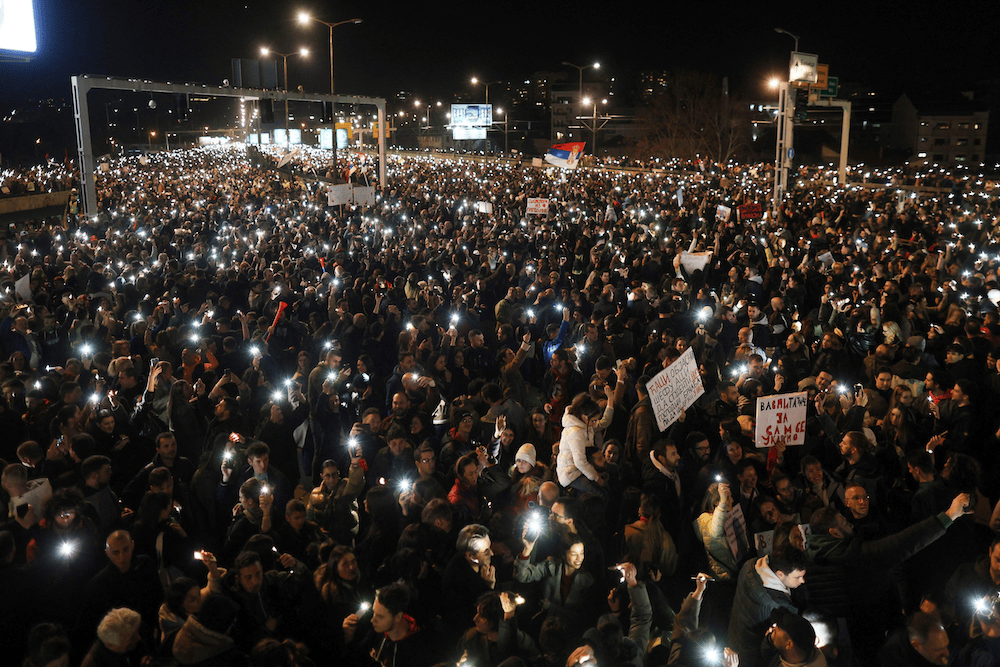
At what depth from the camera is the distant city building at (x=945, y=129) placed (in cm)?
8731

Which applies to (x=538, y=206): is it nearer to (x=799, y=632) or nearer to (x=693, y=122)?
(x=799, y=632)

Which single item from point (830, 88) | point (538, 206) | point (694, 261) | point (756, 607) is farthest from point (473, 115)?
point (756, 607)

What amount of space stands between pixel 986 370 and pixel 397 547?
21.7ft

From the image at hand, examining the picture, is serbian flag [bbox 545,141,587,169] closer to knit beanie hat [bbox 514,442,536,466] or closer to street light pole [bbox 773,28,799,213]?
street light pole [bbox 773,28,799,213]

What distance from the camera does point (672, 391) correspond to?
6.92 metres

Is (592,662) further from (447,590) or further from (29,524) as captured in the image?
(29,524)

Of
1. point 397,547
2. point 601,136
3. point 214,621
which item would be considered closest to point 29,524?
point 214,621

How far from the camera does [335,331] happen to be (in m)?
10.1

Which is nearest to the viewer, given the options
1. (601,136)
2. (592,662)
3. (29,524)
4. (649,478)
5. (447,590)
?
(592,662)

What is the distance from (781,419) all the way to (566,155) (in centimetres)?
2347

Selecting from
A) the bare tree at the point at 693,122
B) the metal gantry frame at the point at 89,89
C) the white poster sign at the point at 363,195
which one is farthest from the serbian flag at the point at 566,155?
the bare tree at the point at 693,122

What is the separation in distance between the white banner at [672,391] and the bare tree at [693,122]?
207 ft

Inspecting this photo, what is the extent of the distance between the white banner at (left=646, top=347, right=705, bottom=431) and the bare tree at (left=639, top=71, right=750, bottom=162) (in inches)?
2478

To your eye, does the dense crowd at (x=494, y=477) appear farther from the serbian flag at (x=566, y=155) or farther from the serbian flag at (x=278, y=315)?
the serbian flag at (x=566, y=155)
